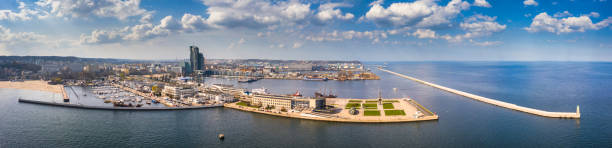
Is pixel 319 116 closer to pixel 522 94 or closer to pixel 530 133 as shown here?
pixel 530 133

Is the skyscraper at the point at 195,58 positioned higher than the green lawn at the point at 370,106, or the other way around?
the skyscraper at the point at 195,58

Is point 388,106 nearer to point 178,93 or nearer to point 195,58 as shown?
point 178,93

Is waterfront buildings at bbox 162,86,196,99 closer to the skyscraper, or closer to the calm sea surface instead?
the calm sea surface

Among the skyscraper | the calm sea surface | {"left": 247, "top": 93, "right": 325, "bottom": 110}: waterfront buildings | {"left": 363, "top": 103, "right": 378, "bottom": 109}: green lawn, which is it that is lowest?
the calm sea surface

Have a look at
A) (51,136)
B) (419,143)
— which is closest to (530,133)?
(419,143)

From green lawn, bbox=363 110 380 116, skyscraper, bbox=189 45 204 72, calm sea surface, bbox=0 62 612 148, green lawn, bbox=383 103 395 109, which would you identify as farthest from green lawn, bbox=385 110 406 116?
skyscraper, bbox=189 45 204 72

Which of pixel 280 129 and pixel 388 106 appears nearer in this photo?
pixel 280 129

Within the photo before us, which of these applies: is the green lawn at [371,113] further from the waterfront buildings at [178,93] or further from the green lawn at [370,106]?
the waterfront buildings at [178,93]

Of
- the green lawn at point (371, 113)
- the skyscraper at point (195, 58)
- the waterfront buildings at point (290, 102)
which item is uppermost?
the skyscraper at point (195, 58)

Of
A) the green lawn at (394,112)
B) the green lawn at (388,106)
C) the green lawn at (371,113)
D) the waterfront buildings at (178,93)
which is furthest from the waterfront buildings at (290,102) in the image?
the waterfront buildings at (178,93)

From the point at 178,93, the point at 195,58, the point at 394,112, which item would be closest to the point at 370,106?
the point at 394,112

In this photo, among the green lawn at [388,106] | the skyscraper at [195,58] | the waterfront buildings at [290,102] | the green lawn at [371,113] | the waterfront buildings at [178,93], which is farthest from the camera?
the skyscraper at [195,58]

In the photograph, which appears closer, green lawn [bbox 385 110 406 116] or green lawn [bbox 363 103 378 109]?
green lawn [bbox 385 110 406 116]
